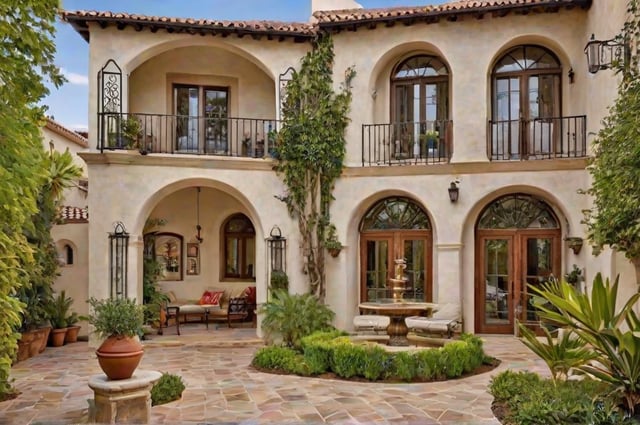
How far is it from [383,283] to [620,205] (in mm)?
6880

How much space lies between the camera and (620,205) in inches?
353

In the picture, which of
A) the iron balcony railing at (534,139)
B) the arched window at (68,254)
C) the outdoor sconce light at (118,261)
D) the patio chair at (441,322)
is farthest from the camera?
the arched window at (68,254)

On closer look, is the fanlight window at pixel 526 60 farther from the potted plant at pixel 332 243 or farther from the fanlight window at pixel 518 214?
the potted plant at pixel 332 243

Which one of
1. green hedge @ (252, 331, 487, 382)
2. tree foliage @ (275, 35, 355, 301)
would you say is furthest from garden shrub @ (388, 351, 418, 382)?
tree foliage @ (275, 35, 355, 301)

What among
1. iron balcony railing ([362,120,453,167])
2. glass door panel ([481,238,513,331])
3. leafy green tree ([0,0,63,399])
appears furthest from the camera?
iron balcony railing ([362,120,453,167])

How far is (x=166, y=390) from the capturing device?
8547 mm

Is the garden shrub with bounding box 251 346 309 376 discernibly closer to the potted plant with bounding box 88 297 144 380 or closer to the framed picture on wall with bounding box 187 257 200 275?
the potted plant with bounding box 88 297 144 380

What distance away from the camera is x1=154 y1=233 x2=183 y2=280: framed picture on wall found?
692 inches

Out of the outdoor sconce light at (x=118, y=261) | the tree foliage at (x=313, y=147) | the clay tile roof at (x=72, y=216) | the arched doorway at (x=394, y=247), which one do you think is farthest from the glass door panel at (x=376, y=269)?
the clay tile roof at (x=72, y=216)

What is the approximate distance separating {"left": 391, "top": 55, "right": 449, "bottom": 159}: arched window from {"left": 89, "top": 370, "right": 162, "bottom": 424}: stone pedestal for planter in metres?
9.28

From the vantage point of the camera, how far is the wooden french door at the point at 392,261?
1470 cm

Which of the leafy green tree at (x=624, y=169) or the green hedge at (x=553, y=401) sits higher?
the leafy green tree at (x=624, y=169)

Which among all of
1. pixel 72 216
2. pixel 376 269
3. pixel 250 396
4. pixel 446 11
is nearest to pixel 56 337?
pixel 72 216

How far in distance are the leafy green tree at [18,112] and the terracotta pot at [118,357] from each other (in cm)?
109
